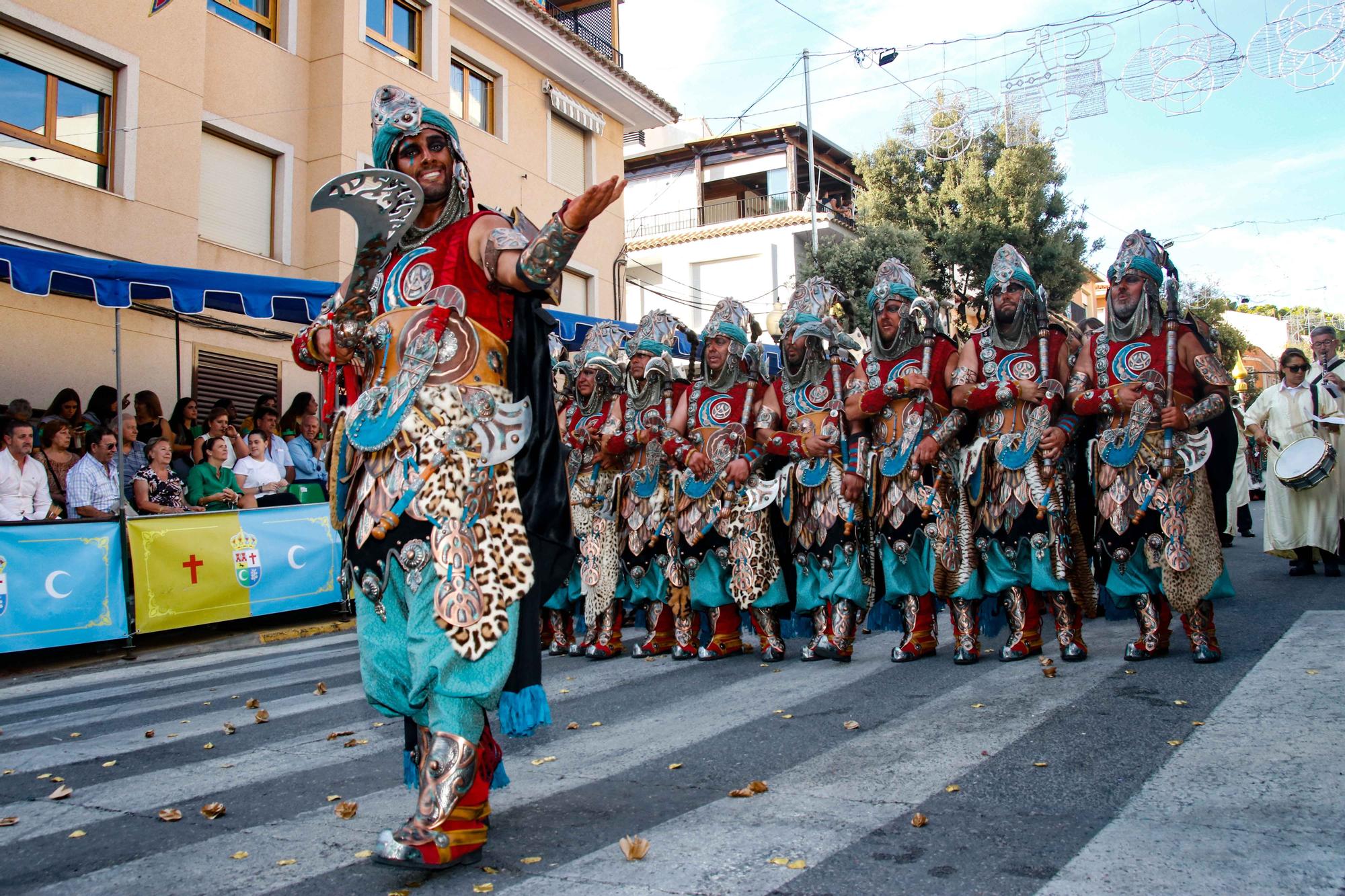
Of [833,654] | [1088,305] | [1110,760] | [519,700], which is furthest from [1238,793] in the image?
[1088,305]

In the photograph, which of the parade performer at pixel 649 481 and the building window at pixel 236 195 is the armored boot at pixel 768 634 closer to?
the parade performer at pixel 649 481

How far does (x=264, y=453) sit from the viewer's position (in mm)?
11047

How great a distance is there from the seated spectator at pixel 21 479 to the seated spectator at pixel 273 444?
267cm

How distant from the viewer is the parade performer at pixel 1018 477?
5910 millimetres

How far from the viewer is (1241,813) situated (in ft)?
10.2

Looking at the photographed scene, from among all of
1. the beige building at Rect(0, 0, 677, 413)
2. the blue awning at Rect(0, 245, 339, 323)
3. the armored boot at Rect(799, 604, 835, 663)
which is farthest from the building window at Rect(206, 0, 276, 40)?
the armored boot at Rect(799, 604, 835, 663)

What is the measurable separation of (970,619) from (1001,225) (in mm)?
21537

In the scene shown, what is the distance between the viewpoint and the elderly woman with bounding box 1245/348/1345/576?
9.30m

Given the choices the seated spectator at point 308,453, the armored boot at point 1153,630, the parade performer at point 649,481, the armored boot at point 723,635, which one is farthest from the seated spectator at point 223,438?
the armored boot at point 1153,630

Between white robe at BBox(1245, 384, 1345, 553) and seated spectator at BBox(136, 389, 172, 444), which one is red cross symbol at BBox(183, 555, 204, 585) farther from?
white robe at BBox(1245, 384, 1345, 553)

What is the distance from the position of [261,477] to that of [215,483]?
0.70 meters

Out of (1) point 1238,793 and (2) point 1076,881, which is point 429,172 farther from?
(1) point 1238,793

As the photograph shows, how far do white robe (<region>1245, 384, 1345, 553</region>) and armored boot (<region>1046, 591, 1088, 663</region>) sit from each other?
15.7 feet

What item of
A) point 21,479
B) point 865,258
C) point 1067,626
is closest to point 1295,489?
point 1067,626
